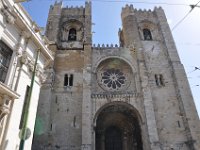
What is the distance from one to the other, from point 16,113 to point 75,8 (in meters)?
18.8

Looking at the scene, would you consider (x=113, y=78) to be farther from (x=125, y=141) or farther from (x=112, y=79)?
(x=125, y=141)

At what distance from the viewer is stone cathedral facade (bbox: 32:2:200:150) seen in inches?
564

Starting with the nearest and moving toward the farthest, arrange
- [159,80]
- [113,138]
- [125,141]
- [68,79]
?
[68,79]
[159,80]
[125,141]
[113,138]

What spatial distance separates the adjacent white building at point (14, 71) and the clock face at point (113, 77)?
9784mm

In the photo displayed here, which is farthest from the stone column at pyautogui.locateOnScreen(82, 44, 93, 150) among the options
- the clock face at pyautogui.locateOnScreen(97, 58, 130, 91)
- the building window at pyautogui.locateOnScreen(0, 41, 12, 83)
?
the building window at pyautogui.locateOnScreen(0, 41, 12, 83)

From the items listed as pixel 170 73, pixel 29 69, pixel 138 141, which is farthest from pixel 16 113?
pixel 170 73

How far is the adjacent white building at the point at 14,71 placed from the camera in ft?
19.4

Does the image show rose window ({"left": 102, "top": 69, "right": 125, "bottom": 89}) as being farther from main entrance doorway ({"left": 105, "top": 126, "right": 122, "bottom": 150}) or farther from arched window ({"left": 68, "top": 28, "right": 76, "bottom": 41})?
arched window ({"left": 68, "top": 28, "right": 76, "bottom": 41})

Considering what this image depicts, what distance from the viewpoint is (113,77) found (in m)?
17.7

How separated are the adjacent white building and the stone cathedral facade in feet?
24.4

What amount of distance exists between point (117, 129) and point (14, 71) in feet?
46.6

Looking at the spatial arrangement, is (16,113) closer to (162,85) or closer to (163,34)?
(162,85)

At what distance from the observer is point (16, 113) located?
6.41 metres

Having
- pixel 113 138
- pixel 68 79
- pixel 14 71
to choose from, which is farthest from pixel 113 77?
pixel 14 71
